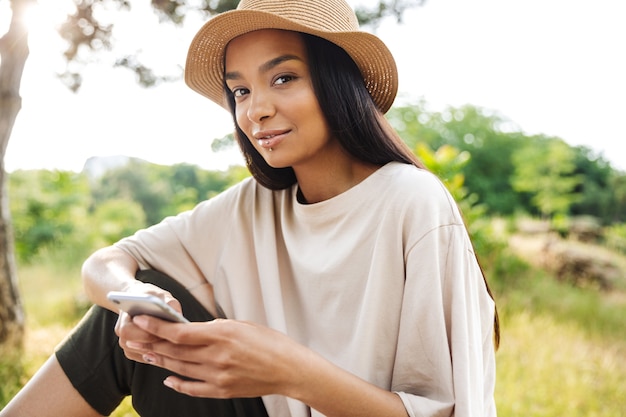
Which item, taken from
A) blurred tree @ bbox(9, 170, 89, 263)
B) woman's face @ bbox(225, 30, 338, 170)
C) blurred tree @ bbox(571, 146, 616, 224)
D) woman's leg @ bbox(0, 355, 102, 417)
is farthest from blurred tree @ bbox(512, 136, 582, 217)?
woman's leg @ bbox(0, 355, 102, 417)

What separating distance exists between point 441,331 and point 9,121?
3.19m

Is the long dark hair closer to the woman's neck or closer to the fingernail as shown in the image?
the woman's neck

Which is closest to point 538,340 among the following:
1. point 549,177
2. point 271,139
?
point 271,139

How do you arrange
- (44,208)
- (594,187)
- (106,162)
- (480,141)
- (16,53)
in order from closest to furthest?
(16,53)
(44,208)
(106,162)
(594,187)
(480,141)

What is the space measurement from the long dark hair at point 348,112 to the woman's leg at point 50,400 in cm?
112

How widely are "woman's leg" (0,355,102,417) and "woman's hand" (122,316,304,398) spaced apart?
0.76 m

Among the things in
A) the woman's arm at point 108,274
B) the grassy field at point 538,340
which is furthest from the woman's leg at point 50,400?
the grassy field at point 538,340

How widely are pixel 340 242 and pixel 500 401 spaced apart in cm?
201

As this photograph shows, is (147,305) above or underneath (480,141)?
underneath

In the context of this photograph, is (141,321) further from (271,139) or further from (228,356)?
(271,139)

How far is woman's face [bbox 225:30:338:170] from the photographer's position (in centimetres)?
159

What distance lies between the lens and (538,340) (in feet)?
14.4

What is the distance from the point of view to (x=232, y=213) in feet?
6.34

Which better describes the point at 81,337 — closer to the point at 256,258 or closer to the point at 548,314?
the point at 256,258
